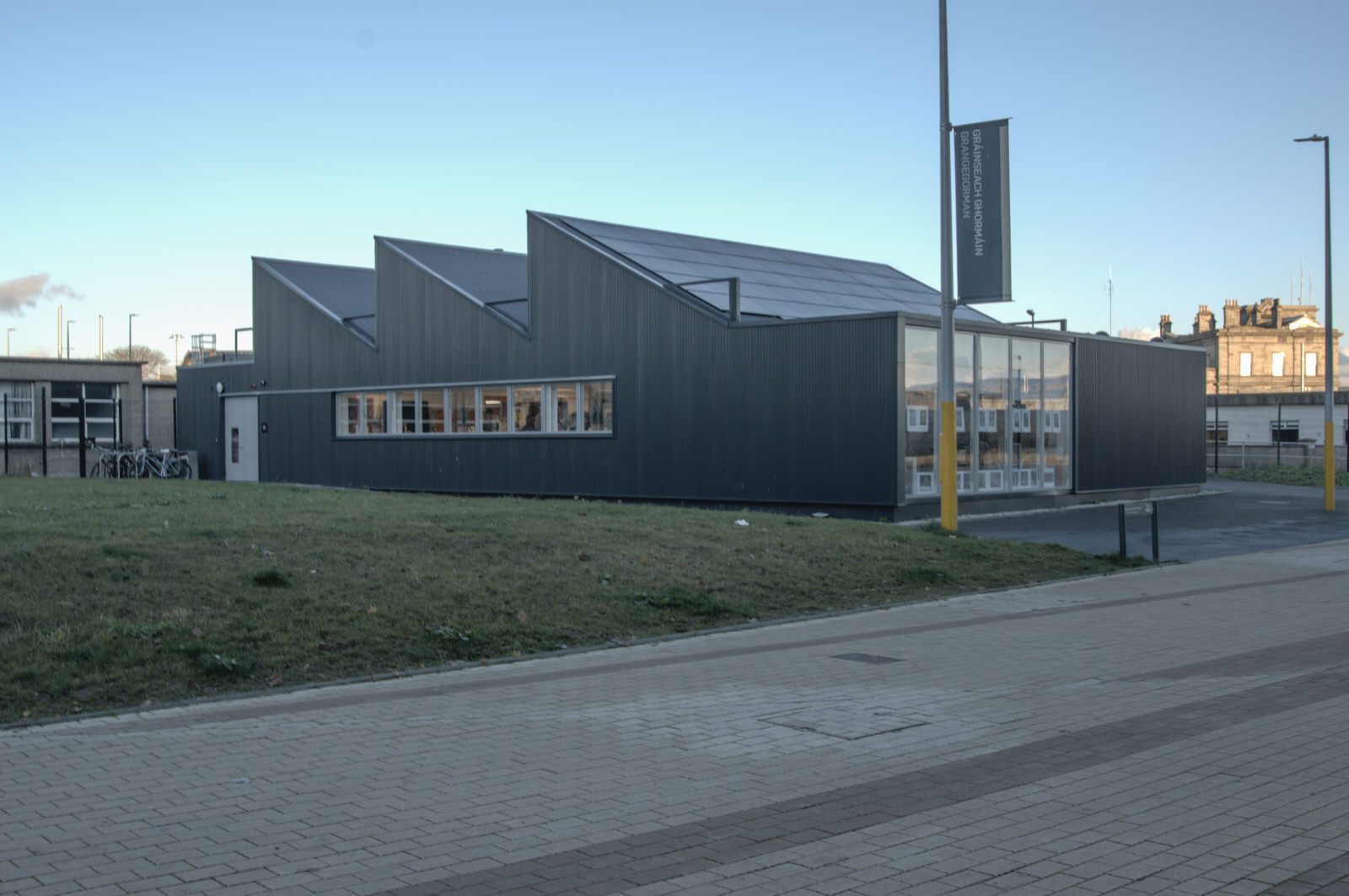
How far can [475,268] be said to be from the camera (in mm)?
38219

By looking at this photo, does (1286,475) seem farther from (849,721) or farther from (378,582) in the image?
(849,721)

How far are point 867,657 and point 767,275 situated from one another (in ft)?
78.3

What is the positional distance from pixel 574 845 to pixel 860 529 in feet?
44.6

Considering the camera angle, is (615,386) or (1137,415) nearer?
(615,386)

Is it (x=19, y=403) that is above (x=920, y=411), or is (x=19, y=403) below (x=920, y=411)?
above

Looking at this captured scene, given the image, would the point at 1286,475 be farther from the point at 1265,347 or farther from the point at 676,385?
the point at 1265,347

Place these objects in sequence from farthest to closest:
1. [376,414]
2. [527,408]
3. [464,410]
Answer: [376,414] < [464,410] < [527,408]

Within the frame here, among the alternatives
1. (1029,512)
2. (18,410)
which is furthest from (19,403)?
(1029,512)

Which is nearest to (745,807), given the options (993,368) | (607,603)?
(607,603)

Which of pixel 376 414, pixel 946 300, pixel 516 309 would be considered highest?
pixel 516 309

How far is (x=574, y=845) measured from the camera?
589cm

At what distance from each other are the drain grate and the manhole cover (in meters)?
1.87

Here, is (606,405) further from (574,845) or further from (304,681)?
(574,845)

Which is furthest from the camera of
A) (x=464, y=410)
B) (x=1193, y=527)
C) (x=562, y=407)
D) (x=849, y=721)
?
(x=464, y=410)
